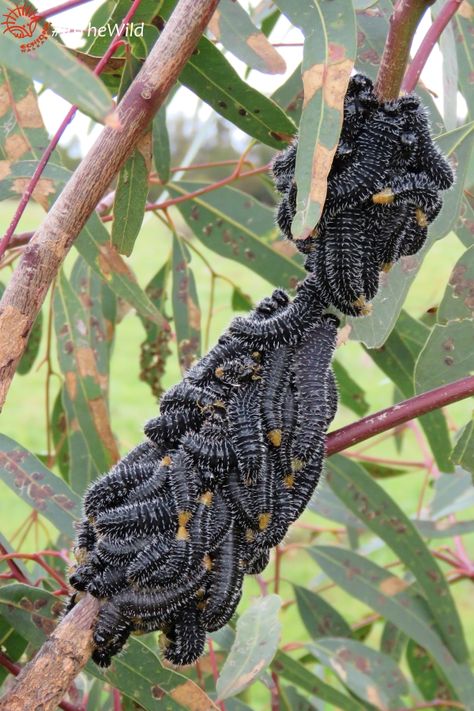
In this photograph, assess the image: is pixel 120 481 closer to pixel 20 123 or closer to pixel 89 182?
pixel 89 182

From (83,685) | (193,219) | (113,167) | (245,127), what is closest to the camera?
(113,167)

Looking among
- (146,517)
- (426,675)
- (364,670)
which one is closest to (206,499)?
(146,517)

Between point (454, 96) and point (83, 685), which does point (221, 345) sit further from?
point (83, 685)

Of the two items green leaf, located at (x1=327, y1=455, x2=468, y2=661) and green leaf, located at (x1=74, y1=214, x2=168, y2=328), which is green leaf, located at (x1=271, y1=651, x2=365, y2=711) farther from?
green leaf, located at (x1=74, y1=214, x2=168, y2=328)

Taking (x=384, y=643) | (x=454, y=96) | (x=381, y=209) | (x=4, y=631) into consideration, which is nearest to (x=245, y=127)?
(x=381, y=209)

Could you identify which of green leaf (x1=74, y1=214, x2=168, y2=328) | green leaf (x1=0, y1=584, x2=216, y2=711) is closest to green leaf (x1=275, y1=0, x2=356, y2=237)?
green leaf (x1=74, y1=214, x2=168, y2=328)

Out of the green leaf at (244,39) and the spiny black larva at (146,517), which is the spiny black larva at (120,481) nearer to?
the spiny black larva at (146,517)
